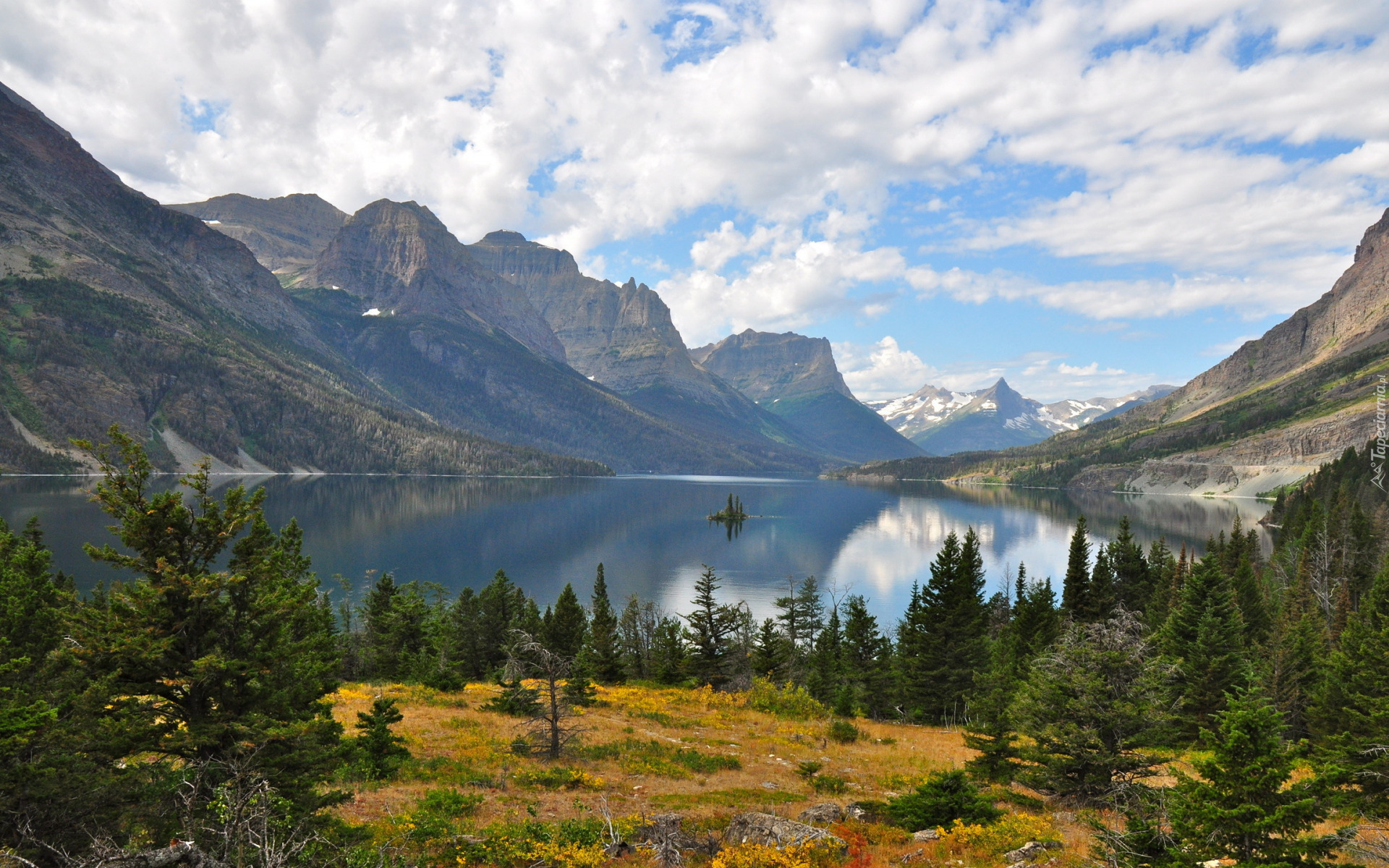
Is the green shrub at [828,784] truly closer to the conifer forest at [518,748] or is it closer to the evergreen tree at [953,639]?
the conifer forest at [518,748]

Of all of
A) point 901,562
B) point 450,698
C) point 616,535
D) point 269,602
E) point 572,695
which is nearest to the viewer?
point 269,602

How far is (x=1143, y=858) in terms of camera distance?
41.5ft

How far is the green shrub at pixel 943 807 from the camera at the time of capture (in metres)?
19.1

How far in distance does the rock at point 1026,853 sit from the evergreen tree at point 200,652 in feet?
52.8

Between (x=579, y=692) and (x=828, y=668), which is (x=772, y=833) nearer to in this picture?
(x=579, y=692)

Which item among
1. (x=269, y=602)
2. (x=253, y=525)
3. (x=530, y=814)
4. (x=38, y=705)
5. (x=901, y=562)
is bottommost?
(x=901, y=562)

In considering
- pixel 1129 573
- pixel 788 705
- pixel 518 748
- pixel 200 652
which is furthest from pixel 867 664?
pixel 200 652

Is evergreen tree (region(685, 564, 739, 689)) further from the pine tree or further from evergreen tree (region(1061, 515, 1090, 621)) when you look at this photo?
evergreen tree (region(1061, 515, 1090, 621))

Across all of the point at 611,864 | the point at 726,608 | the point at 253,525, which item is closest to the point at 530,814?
the point at 611,864

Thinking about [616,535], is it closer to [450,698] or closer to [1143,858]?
[450,698]

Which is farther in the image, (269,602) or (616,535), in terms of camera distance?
(616,535)

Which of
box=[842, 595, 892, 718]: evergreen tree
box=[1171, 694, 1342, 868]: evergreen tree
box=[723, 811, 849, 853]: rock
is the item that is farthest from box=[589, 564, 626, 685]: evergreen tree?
box=[1171, 694, 1342, 868]: evergreen tree

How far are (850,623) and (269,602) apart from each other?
60639mm

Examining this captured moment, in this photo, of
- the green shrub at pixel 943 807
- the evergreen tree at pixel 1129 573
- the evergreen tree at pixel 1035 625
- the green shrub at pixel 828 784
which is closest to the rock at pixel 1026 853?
the green shrub at pixel 943 807
